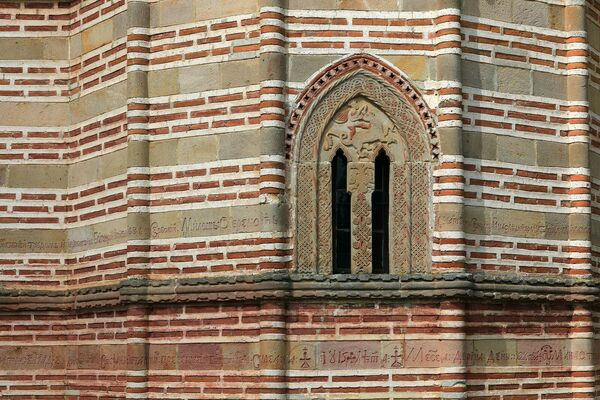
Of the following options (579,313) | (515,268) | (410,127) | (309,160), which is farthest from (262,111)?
(579,313)

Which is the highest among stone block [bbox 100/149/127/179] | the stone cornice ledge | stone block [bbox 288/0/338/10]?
stone block [bbox 288/0/338/10]

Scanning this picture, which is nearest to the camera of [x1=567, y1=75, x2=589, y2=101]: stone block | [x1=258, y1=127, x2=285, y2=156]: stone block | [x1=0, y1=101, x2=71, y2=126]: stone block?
[x1=258, y1=127, x2=285, y2=156]: stone block

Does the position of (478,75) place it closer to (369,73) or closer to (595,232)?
(369,73)

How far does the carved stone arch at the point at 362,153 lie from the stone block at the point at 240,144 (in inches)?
15.8

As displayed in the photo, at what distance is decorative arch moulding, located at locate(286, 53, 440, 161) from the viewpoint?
13.8m

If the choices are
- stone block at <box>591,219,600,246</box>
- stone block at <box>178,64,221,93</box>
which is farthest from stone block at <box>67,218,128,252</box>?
stone block at <box>591,219,600,246</box>

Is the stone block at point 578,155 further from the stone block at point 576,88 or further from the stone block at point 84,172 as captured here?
the stone block at point 84,172

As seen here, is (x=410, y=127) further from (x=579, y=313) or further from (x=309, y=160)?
(x=579, y=313)

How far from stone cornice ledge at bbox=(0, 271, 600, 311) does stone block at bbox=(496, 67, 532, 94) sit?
2.29 metres

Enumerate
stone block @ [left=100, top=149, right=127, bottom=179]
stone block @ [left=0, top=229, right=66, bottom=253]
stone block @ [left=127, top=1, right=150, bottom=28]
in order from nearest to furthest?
stone block @ [left=127, top=1, right=150, bottom=28] → stone block @ [left=100, top=149, right=127, bottom=179] → stone block @ [left=0, top=229, right=66, bottom=253]

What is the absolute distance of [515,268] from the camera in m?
14.2

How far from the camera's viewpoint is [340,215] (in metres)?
13.9

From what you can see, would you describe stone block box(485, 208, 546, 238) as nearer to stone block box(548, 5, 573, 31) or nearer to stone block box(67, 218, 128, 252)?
stone block box(548, 5, 573, 31)

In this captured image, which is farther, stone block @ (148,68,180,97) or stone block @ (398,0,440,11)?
stone block @ (148,68,180,97)
